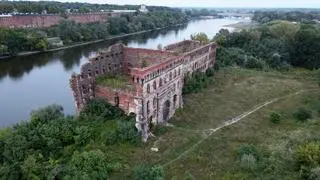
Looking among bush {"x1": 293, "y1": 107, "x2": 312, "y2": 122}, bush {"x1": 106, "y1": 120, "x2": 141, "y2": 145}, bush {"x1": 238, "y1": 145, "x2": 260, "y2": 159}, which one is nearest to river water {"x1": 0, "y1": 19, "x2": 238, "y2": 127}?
bush {"x1": 106, "y1": 120, "x2": 141, "y2": 145}

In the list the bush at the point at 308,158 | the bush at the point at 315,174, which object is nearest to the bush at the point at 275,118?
the bush at the point at 308,158

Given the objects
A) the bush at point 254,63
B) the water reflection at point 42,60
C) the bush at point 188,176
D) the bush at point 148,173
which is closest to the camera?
the bush at point 148,173

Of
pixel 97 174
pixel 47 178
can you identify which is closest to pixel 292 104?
pixel 97 174

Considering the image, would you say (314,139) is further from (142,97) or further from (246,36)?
(246,36)

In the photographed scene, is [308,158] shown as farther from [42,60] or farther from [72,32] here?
[72,32]

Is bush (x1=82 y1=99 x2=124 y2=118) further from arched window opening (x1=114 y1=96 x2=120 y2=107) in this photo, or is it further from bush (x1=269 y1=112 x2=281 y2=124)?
bush (x1=269 y1=112 x2=281 y2=124)

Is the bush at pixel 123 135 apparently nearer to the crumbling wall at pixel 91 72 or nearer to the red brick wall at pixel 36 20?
the crumbling wall at pixel 91 72

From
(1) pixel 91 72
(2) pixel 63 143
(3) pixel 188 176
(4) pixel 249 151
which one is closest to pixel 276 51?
(1) pixel 91 72
